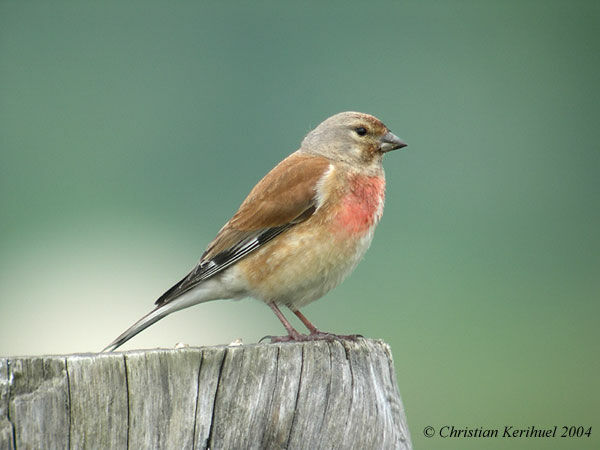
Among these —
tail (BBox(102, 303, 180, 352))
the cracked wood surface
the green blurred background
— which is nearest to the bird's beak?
tail (BBox(102, 303, 180, 352))

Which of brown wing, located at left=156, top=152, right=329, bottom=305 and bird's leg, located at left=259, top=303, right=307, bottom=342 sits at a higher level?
brown wing, located at left=156, top=152, right=329, bottom=305

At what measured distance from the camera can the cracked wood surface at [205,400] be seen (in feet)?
9.62

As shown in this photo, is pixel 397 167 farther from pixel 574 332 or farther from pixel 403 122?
pixel 574 332

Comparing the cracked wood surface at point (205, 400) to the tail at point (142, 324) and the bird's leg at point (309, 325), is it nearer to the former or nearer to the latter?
the bird's leg at point (309, 325)

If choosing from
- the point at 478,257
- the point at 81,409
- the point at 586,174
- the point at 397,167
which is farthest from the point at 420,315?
the point at 81,409

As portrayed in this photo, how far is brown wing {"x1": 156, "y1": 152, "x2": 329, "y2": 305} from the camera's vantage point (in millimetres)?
4898

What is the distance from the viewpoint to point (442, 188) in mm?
13281

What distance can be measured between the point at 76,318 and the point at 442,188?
5.59 meters

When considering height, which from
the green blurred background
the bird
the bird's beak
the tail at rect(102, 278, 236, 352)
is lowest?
the green blurred background

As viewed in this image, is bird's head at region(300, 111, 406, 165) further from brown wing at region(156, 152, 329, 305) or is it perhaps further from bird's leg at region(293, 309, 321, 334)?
bird's leg at region(293, 309, 321, 334)

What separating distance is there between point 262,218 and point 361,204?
55 centimetres

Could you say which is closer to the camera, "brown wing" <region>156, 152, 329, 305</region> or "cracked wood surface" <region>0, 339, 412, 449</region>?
"cracked wood surface" <region>0, 339, 412, 449</region>

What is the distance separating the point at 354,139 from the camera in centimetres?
544

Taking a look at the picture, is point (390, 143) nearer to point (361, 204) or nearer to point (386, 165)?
point (361, 204)
